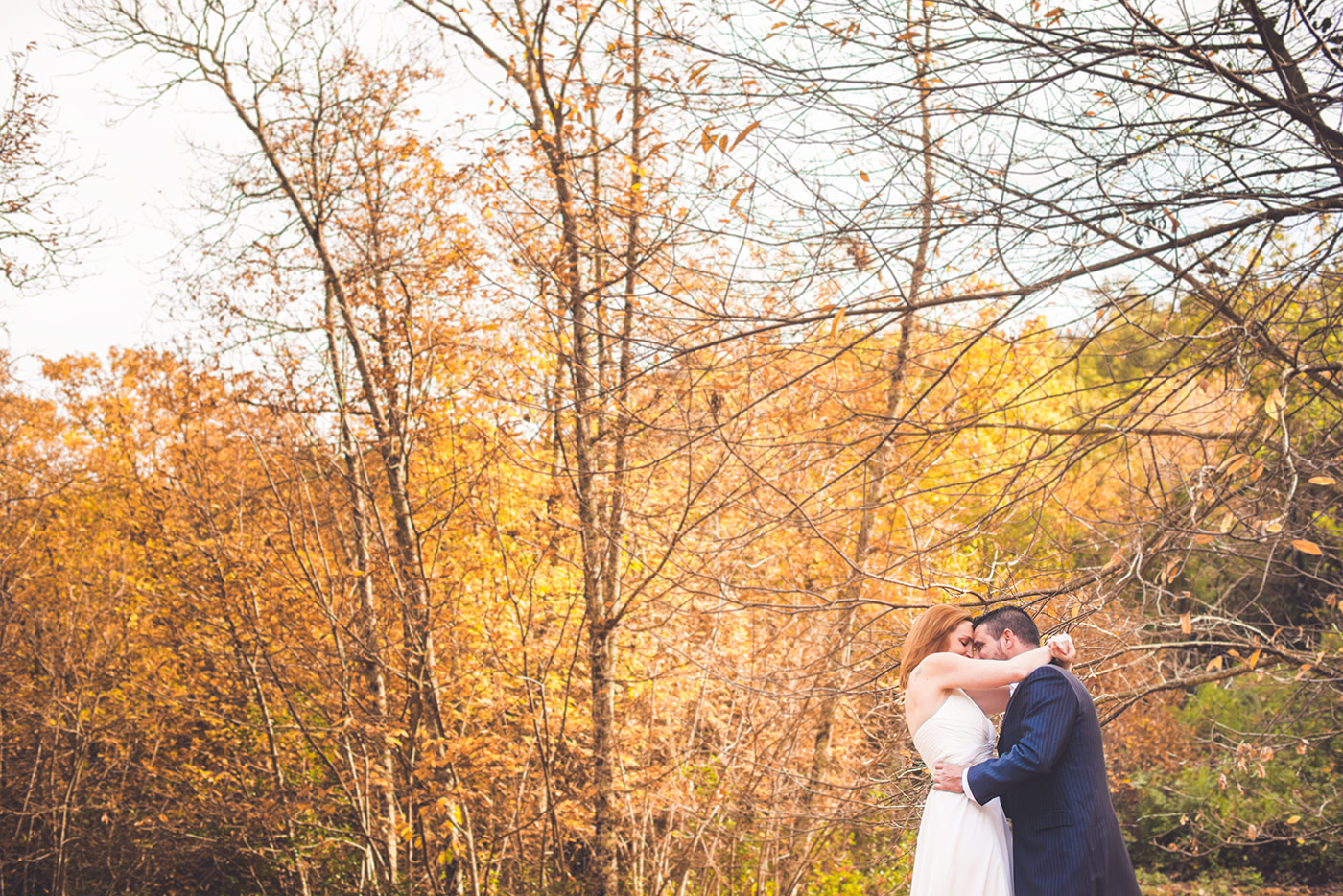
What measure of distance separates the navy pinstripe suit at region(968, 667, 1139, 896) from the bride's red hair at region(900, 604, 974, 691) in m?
0.36

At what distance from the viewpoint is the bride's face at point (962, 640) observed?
114 inches

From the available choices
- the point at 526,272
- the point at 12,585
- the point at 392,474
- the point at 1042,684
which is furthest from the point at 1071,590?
the point at 12,585

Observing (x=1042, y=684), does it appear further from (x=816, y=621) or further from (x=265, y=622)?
(x=265, y=622)

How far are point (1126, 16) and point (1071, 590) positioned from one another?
238cm

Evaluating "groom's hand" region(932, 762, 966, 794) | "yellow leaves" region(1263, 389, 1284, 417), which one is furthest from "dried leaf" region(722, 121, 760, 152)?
"groom's hand" region(932, 762, 966, 794)

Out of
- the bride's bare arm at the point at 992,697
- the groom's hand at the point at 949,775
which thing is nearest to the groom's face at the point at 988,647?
the bride's bare arm at the point at 992,697

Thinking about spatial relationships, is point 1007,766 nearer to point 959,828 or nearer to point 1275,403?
point 959,828

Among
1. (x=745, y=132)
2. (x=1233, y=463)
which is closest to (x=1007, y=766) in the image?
(x=1233, y=463)

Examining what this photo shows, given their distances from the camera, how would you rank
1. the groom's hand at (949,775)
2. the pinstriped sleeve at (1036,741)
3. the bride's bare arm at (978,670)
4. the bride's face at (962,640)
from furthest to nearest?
1. the bride's face at (962,640)
2. the groom's hand at (949,775)
3. the bride's bare arm at (978,670)
4. the pinstriped sleeve at (1036,741)

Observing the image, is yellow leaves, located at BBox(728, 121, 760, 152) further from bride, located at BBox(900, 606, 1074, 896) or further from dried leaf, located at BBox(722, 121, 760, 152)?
bride, located at BBox(900, 606, 1074, 896)

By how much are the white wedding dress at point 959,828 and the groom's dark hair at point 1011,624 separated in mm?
242

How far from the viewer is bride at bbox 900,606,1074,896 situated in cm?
263

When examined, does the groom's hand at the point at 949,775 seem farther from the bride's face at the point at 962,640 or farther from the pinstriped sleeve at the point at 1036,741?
the bride's face at the point at 962,640

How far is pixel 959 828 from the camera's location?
8.76ft
